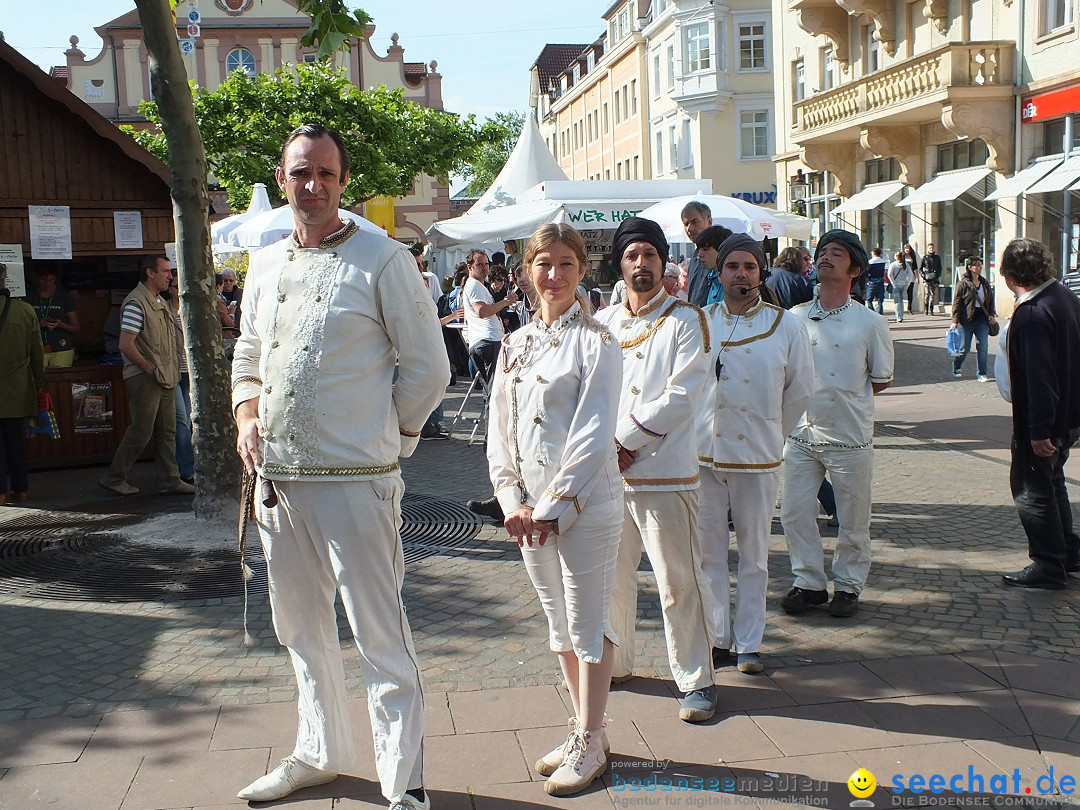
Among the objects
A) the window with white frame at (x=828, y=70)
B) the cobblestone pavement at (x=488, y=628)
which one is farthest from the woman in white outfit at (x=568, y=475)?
the window with white frame at (x=828, y=70)

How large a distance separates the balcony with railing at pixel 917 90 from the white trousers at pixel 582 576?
2345 centimetres

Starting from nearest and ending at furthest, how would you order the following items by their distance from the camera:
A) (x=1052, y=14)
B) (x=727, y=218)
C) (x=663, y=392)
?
(x=663, y=392) → (x=727, y=218) → (x=1052, y=14)

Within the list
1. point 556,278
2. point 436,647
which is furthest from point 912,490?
point 556,278

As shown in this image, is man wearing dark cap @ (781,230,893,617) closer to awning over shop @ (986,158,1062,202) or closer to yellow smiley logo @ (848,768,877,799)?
yellow smiley logo @ (848,768,877,799)

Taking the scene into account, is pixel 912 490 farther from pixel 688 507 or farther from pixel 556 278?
pixel 556 278

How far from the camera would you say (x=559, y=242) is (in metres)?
3.57

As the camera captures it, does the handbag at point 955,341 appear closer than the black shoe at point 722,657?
No

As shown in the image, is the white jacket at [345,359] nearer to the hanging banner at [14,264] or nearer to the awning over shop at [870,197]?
the hanging banner at [14,264]

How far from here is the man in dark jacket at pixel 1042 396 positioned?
554 centimetres

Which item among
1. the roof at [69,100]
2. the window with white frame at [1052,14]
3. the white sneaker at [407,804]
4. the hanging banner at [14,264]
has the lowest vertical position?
the white sneaker at [407,804]

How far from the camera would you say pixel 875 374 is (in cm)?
525

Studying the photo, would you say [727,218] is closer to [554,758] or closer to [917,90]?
[554,758]

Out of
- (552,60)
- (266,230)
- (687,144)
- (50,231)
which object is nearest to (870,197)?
(687,144)

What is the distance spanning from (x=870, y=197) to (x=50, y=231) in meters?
25.3
